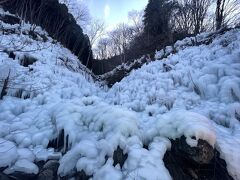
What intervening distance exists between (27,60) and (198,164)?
22.7ft

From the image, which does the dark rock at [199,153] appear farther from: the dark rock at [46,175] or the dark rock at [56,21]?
the dark rock at [56,21]

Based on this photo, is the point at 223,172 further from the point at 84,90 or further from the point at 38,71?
the point at 38,71

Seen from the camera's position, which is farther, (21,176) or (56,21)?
(56,21)

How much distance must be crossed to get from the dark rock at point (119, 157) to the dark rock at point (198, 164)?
599 millimetres

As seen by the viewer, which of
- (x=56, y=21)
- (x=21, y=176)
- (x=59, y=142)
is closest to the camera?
(x=21, y=176)

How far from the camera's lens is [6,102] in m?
5.52

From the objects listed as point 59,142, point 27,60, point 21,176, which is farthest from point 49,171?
point 27,60

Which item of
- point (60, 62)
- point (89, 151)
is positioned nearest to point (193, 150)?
point (89, 151)

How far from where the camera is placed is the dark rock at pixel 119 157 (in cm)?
323

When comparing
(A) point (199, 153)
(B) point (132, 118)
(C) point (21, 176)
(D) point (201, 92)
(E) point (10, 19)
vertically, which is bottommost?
(C) point (21, 176)

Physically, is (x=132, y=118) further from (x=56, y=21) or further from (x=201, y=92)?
(x=56, y=21)

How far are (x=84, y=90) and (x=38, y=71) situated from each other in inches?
67.4

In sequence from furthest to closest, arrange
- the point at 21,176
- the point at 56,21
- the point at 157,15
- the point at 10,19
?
the point at 157,15, the point at 56,21, the point at 10,19, the point at 21,176

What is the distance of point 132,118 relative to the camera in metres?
3.95
